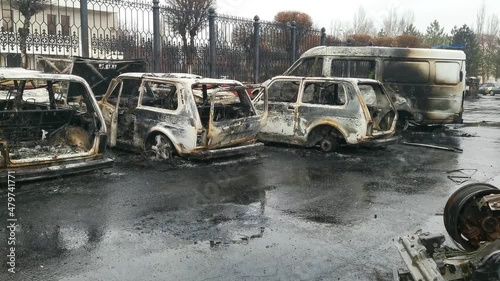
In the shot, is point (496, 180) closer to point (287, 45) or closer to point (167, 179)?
point (167, 179)

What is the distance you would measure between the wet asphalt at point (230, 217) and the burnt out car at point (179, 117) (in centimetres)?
33

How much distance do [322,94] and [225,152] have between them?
9.93ft

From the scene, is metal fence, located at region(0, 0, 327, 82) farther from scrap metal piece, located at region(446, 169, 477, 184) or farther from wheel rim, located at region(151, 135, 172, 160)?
scrap metal piece, located at region(446, 169, 477, 184)

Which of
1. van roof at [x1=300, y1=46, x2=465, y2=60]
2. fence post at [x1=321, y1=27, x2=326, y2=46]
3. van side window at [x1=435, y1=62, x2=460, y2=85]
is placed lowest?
van side window at [x1=435, y1=62, x2=460, y2=85]

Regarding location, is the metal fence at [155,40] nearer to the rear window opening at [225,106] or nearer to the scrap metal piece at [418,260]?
the rear window opening at [225,106]

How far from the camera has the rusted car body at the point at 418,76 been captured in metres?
12.6

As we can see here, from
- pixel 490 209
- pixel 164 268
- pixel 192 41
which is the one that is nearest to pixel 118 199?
pixel 164 268

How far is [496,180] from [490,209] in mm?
4804

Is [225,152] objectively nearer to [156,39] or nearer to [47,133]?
[47,133]

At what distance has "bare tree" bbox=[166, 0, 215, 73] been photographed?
1341 centimetres

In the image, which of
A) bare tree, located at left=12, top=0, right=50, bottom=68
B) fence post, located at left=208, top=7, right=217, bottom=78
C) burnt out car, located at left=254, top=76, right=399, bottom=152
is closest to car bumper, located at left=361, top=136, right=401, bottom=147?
burnt out car, located at left=254, top=76, right=399, bottom=152

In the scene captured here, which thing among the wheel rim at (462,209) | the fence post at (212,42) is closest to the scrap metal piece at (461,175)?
the wheel rim at (462,209)

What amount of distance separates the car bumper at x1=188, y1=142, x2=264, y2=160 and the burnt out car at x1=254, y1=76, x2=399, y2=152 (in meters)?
1.45

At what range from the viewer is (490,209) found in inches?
137
